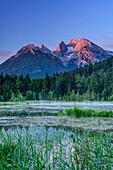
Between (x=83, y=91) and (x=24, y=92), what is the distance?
29.8 m

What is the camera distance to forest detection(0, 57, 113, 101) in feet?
307

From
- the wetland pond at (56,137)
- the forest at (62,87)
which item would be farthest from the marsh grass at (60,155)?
the forest at (62,87)

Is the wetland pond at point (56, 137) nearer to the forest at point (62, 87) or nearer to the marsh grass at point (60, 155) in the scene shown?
the marsh grass at point (60, 155)

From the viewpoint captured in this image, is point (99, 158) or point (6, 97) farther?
point (6, 97)

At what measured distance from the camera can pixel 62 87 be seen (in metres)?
117

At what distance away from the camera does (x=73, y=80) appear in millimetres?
121688

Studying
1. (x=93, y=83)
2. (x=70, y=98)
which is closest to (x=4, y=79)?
(x=70, y=98)

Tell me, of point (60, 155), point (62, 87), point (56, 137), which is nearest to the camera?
point (60, 155)

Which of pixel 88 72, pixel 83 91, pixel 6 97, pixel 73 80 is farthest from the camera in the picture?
pixel 88 72

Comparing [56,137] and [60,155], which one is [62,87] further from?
[60,155]

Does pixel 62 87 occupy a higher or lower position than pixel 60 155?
higher

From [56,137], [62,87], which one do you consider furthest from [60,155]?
[62,87]

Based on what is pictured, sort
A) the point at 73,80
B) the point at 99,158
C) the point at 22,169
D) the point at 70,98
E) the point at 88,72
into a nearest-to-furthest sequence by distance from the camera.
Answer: the point at 22,169, the point at 99,158, the point at 70,98, the point at 73,80, the point at 88,72

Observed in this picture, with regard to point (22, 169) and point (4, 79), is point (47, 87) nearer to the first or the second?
point (4, 79)
